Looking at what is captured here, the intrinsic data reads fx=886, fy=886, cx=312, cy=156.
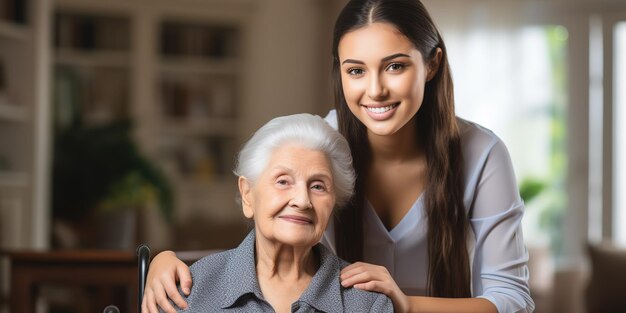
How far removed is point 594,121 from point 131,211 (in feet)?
10.8

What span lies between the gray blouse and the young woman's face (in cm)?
31

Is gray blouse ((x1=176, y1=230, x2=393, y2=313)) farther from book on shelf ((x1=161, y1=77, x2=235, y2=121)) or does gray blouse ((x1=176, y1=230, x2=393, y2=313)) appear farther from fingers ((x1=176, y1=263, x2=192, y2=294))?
book on shelf ((x1=161, y1=77, x2=235, y2=121))

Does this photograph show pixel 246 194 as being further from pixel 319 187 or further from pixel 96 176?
pixel 96 176

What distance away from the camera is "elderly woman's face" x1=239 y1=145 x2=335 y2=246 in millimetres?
1568

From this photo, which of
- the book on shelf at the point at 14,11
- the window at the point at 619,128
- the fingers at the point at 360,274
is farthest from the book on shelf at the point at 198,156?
the fingers at the point at 360,274

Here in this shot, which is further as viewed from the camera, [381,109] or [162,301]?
[381,109]

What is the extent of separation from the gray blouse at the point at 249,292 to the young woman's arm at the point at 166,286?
0.02m

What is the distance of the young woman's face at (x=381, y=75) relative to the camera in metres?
1.72

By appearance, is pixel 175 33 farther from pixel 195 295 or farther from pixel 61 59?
pixel 195 295

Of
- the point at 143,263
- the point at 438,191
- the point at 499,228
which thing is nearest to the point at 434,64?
the point at 438,191

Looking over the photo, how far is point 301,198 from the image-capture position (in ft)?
5.10

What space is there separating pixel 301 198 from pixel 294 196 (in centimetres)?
2

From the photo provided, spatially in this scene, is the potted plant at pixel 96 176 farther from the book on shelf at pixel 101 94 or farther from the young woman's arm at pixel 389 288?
the young woman's arm at pixel 389 288

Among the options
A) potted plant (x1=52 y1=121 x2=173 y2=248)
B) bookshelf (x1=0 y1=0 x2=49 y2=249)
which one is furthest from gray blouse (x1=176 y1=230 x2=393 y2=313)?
bookshelf (x1=0 y1=0 x2=49 y2=249)
